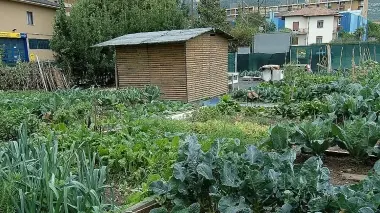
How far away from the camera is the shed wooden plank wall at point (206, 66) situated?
13.7 m

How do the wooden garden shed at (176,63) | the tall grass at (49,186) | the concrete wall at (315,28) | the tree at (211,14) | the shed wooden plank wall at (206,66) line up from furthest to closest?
the concrete wall at (315,28), the tree at (211,14), the shed wooden plank wall at (206,66), the wooden garden shed at (176,63), the tall grass at (49,186)

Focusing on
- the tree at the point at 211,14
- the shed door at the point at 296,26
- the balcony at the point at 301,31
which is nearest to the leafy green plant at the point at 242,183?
the tree at the point at 211,14

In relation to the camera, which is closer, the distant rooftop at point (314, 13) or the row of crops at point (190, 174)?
the row of crops at point (190, 174)

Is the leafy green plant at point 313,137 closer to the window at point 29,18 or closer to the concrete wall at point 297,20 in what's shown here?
the window at point 29,18

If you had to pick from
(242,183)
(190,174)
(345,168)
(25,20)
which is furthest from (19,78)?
(242,183)

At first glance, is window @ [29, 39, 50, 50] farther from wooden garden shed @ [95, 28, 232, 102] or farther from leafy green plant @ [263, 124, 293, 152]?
leafy green plant @ [263, 124, 293, 152]

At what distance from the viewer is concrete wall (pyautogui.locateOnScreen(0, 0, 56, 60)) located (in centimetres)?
2377

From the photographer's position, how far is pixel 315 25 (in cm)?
5072

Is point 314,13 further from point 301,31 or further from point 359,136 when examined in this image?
point 359,136

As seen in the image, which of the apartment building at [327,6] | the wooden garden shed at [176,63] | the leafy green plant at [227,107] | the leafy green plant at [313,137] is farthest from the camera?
the apartment building at [327,6]

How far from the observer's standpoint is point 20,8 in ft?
82.1

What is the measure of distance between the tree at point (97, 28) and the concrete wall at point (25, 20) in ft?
18.8

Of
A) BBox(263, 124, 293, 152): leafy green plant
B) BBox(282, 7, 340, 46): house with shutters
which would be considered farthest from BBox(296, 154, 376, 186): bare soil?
BBox(282, 7, 340, 46): house with shutters

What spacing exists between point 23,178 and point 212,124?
4548 millimetres
